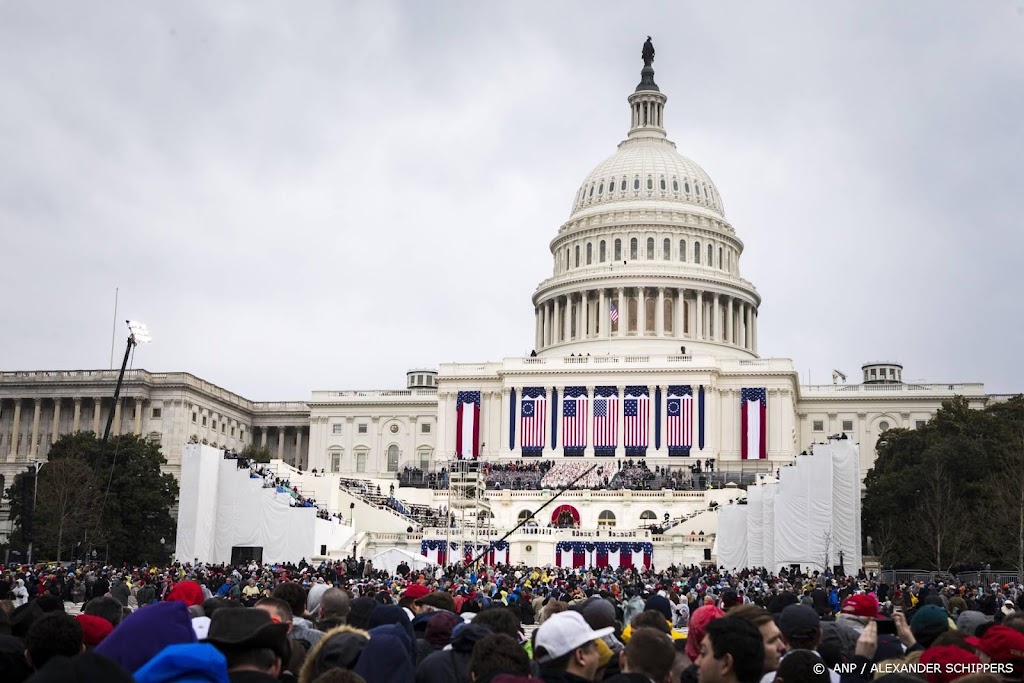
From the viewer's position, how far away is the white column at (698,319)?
13214cm

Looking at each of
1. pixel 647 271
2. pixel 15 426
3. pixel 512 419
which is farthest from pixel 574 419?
pixel 15 426

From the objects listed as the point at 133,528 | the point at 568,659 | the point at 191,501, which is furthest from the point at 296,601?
the point at 133,528

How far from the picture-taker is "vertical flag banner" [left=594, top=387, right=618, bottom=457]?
113562 millimetres

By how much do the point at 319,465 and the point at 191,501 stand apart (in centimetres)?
5980

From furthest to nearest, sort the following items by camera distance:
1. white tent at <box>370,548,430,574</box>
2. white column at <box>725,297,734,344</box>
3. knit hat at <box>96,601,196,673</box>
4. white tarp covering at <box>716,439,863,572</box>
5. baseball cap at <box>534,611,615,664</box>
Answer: white column at <box>725,297,734,344</box>, white tent at <box>370,548,430,574</box>, white tarp covering at <box>716,439,863,572</box>, baseball cap at <box>534,611,615,664</box>, knit hat at <box>96,601,196,673</box>

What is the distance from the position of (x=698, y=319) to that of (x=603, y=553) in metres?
57.5

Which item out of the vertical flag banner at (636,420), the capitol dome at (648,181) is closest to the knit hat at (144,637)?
the vertical flag banner at (636,420)

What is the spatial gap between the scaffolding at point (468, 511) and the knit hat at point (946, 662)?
63361 millimetres

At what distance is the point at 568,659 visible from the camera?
10.4 m

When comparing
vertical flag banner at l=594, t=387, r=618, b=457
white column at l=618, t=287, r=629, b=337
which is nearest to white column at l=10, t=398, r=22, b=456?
vertical flag banner at l=594, t=387, r=618, b=457

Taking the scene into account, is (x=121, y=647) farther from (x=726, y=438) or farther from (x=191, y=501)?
(x=726, y=438)

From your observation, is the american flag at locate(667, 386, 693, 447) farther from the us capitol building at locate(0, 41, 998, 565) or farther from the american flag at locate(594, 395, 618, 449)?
the american flag at locate(594, 395, 618, 449)

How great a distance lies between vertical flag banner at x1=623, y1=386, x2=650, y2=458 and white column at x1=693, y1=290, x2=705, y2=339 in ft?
59.5

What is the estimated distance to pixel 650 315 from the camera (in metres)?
134
